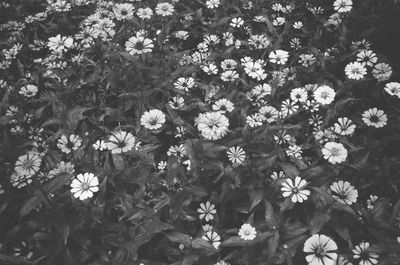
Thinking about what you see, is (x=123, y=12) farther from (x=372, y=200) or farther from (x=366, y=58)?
(x=372, y=200)

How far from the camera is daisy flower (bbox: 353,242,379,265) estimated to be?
181 centimetres

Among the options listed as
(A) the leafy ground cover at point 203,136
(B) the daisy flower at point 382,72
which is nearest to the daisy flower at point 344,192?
(A) the leafy ground cover at point 203,136

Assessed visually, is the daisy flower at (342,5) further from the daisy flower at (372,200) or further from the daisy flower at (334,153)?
the daisy flower at (372,200)

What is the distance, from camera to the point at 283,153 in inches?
88.9

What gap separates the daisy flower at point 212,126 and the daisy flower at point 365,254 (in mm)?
899

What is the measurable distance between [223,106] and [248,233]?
36.7 inches

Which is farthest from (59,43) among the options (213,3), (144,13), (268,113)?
(268,113)

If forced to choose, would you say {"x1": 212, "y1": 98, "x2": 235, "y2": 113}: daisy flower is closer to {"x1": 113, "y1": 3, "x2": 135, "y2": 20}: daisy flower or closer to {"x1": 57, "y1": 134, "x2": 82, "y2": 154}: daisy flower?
{"x1": 57, "y1": 134, "x2": 82, "y2": 154}: daisy flower

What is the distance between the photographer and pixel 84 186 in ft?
6.33

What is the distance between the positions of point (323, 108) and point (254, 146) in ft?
2.20

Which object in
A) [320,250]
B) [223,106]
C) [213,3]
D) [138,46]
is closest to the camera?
[320,250]

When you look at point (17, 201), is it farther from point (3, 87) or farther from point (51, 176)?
point (3, 87)

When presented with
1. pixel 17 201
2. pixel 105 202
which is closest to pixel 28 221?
pixel 17 201

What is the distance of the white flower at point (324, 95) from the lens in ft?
8.12
